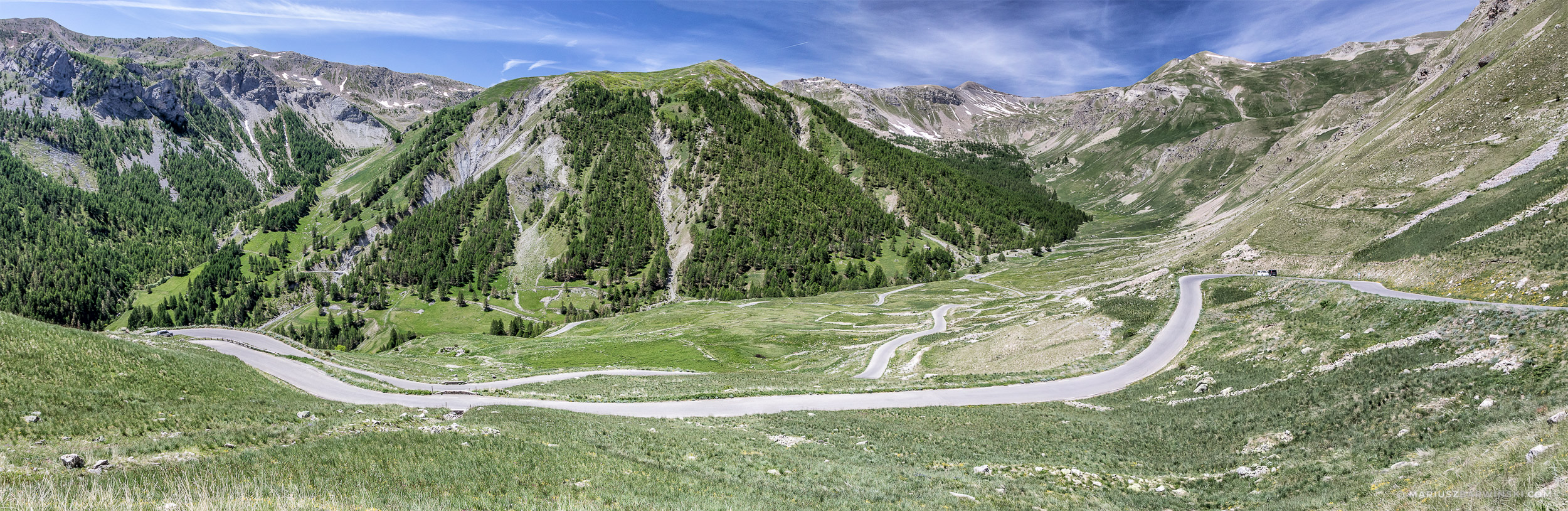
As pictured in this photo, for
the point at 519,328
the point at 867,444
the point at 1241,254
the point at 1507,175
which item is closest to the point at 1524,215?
the point at 1507,175

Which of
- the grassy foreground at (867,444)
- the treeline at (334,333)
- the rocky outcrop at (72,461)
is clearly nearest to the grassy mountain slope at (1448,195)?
the grassy foreground at (867,444)

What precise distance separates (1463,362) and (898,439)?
23749mm

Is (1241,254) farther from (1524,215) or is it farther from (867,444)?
(867,444)

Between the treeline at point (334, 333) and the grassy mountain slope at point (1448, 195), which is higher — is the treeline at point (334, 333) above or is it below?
below

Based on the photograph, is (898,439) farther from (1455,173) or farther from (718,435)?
(1455,173)

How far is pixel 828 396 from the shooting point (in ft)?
131

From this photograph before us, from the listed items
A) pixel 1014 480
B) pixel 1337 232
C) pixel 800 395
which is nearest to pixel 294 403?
pixel 800 395

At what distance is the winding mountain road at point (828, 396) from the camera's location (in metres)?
36.0

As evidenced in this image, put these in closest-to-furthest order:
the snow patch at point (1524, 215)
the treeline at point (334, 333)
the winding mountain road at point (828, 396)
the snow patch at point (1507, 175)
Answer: the winding mountain road at point (828, 396)
the snow patch at point (1524, 215)
the snow patch at point (1507, 175)
the treeline at point (334, 333)

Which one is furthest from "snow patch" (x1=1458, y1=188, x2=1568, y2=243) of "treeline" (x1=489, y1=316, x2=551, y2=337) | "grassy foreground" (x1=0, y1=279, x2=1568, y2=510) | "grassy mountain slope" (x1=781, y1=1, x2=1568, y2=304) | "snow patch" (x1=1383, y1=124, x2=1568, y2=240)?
"treeline" (x1=489, y1=316, x2=551, y2=337)

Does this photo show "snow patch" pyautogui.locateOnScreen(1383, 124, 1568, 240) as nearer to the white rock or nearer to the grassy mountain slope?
the grassy mountain slope

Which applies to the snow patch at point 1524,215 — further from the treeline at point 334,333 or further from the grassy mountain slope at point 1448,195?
the treeline at point 334,333

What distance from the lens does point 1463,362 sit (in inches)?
942

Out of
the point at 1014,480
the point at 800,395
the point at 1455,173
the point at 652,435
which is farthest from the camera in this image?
the point at 1455,173
